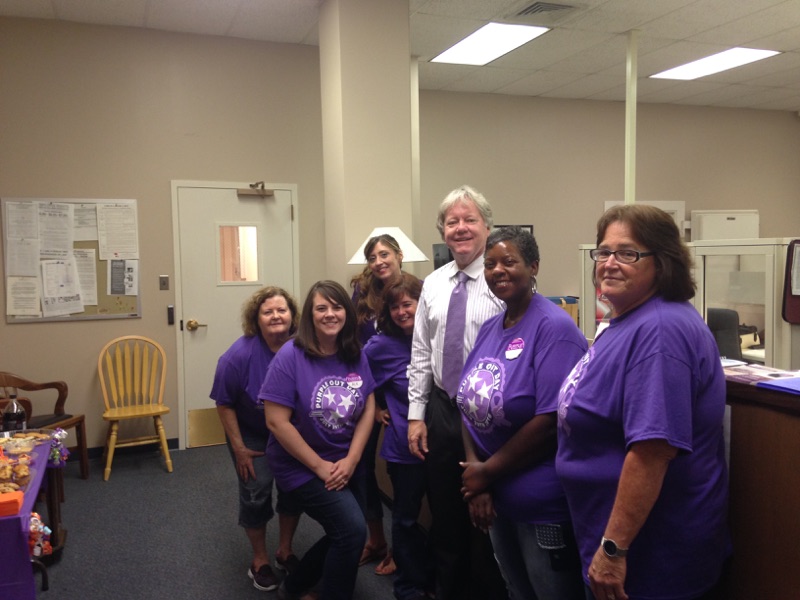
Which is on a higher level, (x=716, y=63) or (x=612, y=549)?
(x=716, y=63)

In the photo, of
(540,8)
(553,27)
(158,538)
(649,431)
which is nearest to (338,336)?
(649,431)

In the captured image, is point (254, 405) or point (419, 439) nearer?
point (419, 439)

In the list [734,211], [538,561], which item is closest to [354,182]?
[538,561]

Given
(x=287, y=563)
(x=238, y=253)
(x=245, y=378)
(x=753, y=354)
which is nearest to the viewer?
(x=245, y=378)

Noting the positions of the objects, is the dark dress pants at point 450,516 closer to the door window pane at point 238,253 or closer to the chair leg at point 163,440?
the chair leg at point 163,440

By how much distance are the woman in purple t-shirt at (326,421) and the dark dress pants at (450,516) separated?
A: 11.5 inches

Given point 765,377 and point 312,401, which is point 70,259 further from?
point 765,377

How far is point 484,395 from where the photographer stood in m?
1.61

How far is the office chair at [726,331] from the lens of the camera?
3.58 meters

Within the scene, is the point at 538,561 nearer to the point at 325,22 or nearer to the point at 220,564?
the point at 220,564

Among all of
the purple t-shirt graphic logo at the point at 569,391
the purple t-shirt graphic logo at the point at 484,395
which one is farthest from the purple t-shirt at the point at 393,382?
the purple t-shirt graphic logo at the point at 569,391

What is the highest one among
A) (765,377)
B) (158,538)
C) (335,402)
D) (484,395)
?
(765,377)

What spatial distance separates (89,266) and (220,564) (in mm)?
2484

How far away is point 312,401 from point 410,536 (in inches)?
25.9
